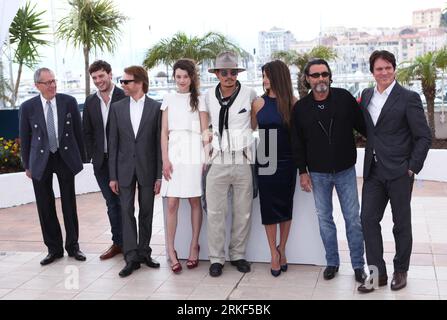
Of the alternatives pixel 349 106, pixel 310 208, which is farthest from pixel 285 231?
pixel 349 106

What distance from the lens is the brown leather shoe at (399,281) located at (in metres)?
4.36

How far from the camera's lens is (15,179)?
8.07 meters

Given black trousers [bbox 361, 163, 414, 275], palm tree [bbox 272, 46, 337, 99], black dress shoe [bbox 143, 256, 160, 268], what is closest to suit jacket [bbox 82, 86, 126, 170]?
black dress shoe [bbox 143, 256, 160, 268]

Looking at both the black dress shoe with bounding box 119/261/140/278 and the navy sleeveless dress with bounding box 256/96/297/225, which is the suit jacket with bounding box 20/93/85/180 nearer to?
the black dress shoe with bounding box 119/261/140/278

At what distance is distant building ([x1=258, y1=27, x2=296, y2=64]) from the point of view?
11258 mm

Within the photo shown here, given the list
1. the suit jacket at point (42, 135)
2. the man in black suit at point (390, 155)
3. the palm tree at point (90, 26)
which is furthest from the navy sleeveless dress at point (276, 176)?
the palm tree at point (90, 26)

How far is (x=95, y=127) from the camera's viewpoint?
5.29 m

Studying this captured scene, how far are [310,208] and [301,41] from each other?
6756 mm

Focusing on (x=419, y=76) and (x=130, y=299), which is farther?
(x=419, y=76)

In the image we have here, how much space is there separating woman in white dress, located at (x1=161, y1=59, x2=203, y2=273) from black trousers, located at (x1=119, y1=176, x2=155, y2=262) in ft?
0.67

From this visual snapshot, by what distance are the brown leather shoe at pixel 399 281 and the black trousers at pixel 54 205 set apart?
8.75 ft

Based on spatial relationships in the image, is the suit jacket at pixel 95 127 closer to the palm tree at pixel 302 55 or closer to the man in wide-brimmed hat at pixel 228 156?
the man in wide-brimmed hat at pixel 228 156

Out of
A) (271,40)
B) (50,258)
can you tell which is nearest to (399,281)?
(50,258)

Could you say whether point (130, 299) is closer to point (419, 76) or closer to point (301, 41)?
point (419, 76)
